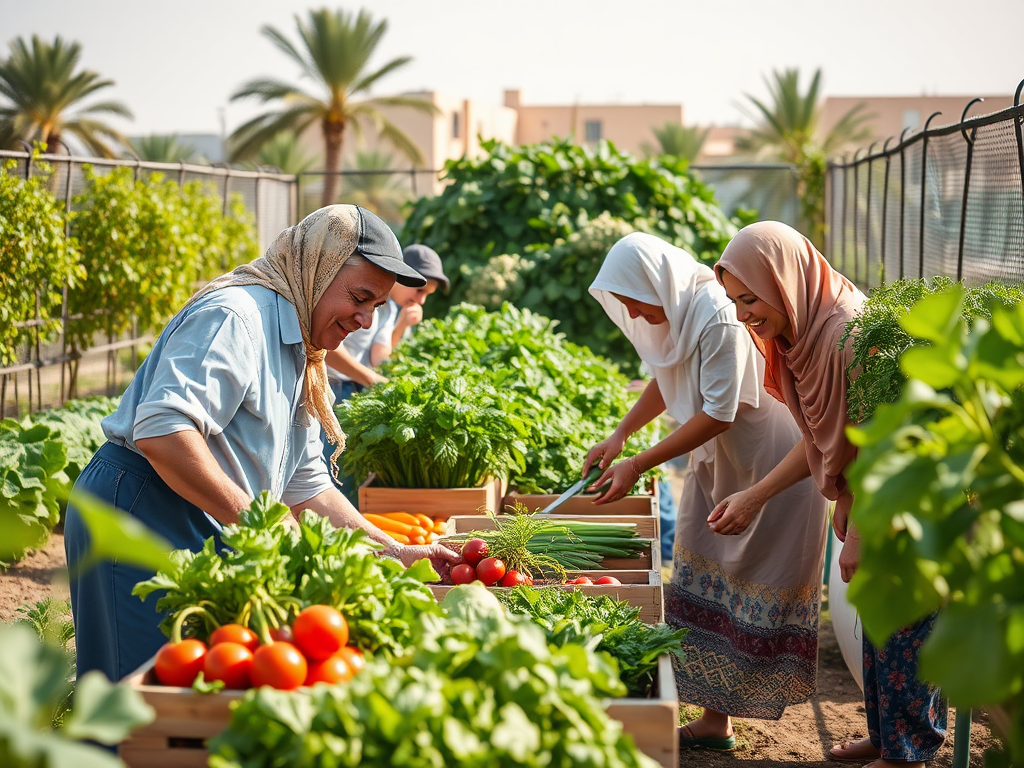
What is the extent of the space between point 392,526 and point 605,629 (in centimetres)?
→ 164

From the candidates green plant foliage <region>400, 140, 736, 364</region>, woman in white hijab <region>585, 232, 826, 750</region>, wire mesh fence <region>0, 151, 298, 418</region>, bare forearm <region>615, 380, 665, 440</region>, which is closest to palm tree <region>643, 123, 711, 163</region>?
wire mesh fence <region>0, 151, 298, 418</region>

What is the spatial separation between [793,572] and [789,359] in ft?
3.34

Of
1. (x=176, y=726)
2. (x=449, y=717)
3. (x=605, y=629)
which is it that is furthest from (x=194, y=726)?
(x=605, y=629)

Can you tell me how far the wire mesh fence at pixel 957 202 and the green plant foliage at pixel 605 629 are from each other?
2.22 metres

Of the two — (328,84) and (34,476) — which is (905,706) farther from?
(328,84)

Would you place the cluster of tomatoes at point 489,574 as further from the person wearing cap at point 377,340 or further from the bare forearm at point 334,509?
the person wearing cap at point 377,340

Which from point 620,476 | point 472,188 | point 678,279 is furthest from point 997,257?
point 472,188

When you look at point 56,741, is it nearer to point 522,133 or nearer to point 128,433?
point 128,433

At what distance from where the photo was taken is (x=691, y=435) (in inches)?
142

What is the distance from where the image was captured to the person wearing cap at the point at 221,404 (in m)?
2.32

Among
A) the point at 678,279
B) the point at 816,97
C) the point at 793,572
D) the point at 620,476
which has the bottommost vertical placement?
the point at 793,572

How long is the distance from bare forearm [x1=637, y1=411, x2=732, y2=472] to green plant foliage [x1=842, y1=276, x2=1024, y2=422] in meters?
0.82

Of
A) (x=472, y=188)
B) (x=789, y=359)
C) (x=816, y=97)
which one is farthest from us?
(x=816, y=97)

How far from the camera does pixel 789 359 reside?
3129 millimetres
